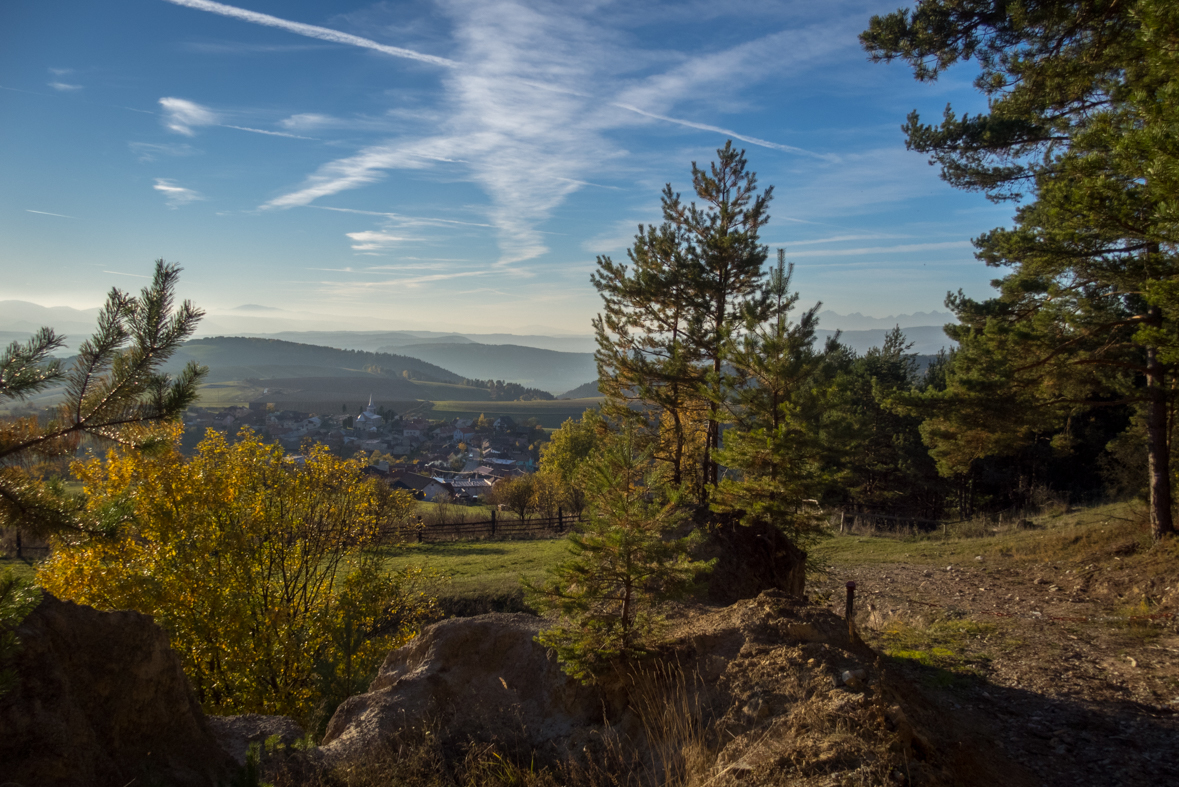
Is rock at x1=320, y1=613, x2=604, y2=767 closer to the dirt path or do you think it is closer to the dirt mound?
the dirt mound

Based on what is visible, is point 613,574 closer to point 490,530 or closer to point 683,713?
point 683,713

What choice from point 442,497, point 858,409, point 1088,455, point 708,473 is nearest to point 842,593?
point 708,473

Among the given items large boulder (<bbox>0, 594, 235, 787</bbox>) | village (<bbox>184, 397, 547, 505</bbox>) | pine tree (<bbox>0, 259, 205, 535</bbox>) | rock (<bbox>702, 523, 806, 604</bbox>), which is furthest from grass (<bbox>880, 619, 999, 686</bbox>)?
village (<bbox>184, 397, 547, 505</bbox>)

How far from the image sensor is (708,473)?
15023mm

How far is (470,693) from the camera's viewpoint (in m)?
6.84

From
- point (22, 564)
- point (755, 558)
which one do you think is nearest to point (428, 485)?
point (22, 564)

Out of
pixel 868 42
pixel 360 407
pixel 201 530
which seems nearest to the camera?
pixel 868 42

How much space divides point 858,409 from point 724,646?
1082 inches

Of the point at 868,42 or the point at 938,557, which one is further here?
the point at 938,557

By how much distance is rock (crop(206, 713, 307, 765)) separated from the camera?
6039mm

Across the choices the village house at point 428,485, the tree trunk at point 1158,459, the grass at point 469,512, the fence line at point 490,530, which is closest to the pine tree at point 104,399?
the tree trunk at point 1158,459

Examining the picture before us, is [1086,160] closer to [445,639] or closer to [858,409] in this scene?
[445,639]

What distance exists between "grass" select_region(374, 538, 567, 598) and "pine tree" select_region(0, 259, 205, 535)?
36.0 feet

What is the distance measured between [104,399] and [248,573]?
905cm
